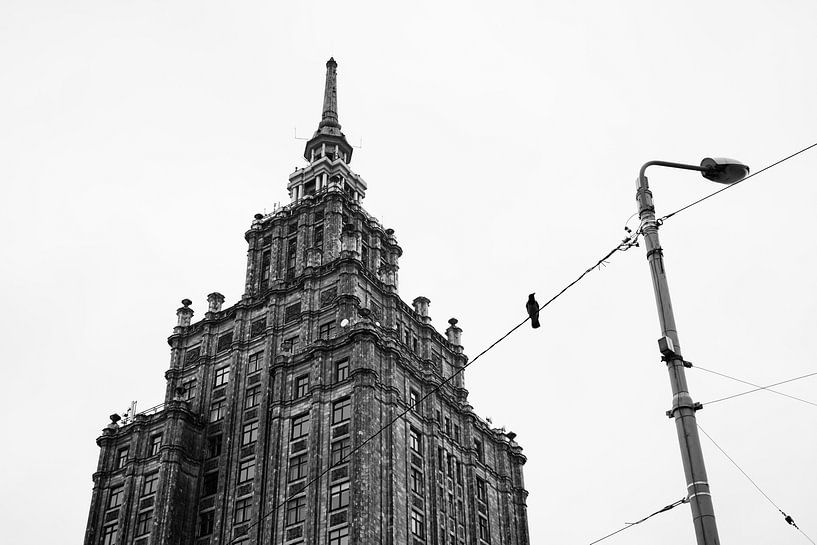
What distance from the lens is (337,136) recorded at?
435 ft

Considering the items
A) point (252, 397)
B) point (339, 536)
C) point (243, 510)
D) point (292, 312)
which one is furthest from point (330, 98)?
point (339, 536)

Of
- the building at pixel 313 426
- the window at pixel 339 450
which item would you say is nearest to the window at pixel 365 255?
the building at pixel 313 426

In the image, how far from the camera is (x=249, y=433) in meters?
98.8

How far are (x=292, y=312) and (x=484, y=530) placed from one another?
109 ft

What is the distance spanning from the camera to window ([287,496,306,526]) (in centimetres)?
8725

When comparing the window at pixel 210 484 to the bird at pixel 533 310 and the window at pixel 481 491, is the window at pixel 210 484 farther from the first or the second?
the bird at pixel 533 310

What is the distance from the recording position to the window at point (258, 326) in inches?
4230

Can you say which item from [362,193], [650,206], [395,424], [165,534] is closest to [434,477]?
[395,424]

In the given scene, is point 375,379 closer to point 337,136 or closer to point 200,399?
point 200,399

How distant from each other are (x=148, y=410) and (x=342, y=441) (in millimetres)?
29962

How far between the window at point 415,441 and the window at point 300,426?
1093 centimetres

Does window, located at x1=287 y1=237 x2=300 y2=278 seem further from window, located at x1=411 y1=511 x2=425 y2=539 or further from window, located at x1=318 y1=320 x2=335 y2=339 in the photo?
window, located at x1=411 y1=511 x2=425 y2=539

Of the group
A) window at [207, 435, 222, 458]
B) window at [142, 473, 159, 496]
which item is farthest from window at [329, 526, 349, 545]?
window at [142, 473, 159, 496]

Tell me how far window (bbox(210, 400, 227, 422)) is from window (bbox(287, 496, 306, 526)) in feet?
60.2
